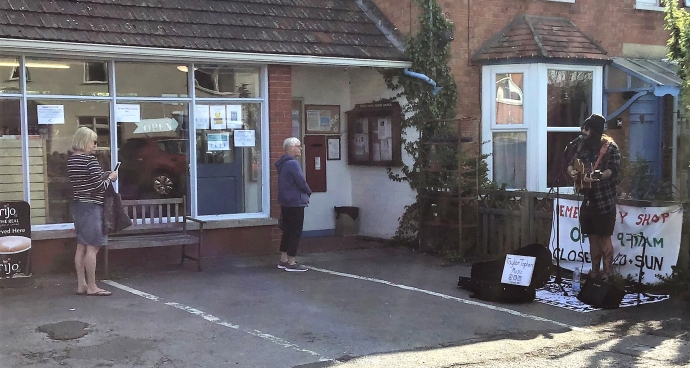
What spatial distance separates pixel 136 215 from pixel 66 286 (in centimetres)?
144

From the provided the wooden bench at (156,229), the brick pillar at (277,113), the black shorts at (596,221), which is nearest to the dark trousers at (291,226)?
the wooden bench at (156,229)

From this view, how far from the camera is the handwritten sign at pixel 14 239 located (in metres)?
8.62

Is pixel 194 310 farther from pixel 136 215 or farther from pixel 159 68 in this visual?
pixel 159 68

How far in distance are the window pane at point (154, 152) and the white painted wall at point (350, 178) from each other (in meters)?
2.49

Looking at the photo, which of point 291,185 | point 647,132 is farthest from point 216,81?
point 647,132

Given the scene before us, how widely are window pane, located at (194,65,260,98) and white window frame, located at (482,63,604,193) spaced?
3558 mm

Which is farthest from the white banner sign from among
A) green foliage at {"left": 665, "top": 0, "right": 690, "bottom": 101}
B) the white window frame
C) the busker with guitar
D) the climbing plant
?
the climbing plant

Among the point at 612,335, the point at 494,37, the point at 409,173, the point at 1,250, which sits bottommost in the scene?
the point at 612,335

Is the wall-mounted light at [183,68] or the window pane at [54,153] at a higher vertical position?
the wall-mounted light at [183,68]

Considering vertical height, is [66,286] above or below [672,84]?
below

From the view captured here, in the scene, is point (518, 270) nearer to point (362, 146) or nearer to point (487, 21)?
point (362, 146)

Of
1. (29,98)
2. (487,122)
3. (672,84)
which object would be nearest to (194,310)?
(29,98)

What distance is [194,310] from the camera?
7.62m

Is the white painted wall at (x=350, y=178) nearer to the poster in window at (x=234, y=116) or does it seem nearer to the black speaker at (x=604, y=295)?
the poster in window at (x=234, y=116)
